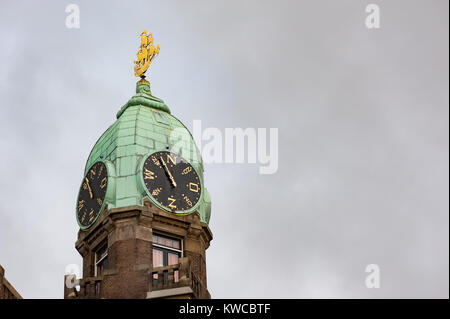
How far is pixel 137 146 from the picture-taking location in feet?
179

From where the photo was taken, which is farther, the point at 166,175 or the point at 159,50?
the point at 159,50

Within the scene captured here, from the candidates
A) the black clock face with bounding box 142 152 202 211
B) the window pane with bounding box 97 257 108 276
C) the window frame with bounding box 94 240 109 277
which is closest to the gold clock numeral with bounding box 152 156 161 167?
the black clock face with bounding box 142 152 202 211

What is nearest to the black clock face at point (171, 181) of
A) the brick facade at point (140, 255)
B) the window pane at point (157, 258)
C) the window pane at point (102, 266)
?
the brick facade at point (140, 255)

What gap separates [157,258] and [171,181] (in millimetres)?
3720

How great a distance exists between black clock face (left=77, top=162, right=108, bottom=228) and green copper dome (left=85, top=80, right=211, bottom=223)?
517mm

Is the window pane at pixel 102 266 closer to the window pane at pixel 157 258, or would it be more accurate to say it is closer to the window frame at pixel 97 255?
the window frame at pixel 97 255

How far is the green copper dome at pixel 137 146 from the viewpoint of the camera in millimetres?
53219

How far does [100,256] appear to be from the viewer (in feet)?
177

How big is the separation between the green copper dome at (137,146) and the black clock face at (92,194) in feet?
1.70

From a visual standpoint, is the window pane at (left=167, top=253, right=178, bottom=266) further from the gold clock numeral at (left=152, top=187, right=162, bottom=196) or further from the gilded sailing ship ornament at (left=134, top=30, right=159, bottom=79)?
the gilded sailing ship ornament at (left=134, top=30, right=159, bottom=79)
